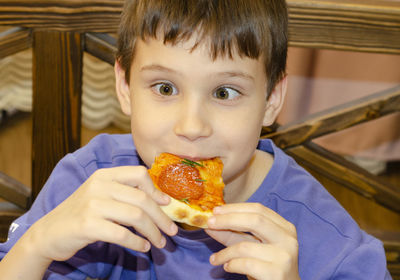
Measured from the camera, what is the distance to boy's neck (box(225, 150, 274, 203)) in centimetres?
174

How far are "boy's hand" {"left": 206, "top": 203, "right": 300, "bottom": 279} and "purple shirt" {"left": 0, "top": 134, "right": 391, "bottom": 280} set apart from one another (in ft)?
0.88

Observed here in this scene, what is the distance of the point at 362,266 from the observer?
1.52 meters

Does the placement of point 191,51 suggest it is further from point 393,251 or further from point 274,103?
point 393,251

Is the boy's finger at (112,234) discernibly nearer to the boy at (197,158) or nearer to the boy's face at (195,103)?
the boy at (197,158)

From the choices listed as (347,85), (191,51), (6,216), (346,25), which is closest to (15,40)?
(6,216)

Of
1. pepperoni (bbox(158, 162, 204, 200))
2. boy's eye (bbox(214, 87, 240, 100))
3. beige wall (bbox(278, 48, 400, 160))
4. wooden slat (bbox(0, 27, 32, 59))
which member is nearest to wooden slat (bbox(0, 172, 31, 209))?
wooden slat (bbox(0, 27, 32, 59))

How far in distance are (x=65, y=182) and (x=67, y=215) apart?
1.21ft

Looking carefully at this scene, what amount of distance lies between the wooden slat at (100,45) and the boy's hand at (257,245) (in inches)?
39.9

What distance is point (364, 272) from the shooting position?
151cm

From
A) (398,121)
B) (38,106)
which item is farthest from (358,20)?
(398,121)

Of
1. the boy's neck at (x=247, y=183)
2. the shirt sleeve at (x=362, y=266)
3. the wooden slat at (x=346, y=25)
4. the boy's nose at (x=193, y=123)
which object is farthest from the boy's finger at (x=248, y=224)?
the wooden slat at (x=346, y=25)

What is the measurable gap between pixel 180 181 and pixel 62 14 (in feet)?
3.04

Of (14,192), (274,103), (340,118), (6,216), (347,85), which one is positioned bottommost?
(6,216)

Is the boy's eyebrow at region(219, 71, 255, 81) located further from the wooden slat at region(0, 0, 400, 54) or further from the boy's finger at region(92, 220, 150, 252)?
the wooden slat at region(0, 0, 400, 54)
